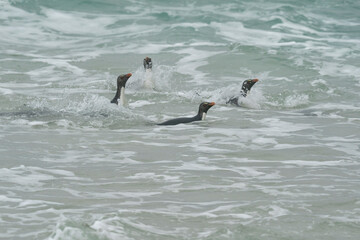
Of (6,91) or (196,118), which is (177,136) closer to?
(196,118)

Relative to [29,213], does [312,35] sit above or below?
above

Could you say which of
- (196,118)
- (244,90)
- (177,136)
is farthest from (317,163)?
(244,90)

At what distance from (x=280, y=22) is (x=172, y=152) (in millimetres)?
18441

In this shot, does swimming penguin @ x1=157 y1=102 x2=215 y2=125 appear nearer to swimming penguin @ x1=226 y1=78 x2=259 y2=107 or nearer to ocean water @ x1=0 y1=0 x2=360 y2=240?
ocean water @ x1=0 y1=0 x2=360 y2=240

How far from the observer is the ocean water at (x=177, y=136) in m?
6.12

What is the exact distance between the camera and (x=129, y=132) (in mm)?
10258

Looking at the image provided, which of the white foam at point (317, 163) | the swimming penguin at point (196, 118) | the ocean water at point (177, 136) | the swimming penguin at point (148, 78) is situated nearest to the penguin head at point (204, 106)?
the swimming penguin at point (196, 118)

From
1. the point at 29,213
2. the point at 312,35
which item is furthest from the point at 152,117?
the point at 312,35

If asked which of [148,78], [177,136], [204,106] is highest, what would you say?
[148,78]

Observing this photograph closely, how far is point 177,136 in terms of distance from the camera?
10.1 metres

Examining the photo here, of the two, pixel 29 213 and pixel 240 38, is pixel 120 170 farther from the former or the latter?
pixel 240 38

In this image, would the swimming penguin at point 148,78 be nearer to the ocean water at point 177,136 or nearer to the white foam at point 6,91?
the ocean water at point 177,136

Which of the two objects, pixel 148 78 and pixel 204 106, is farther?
pixel 148 78

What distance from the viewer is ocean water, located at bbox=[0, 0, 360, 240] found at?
612 centimetres
